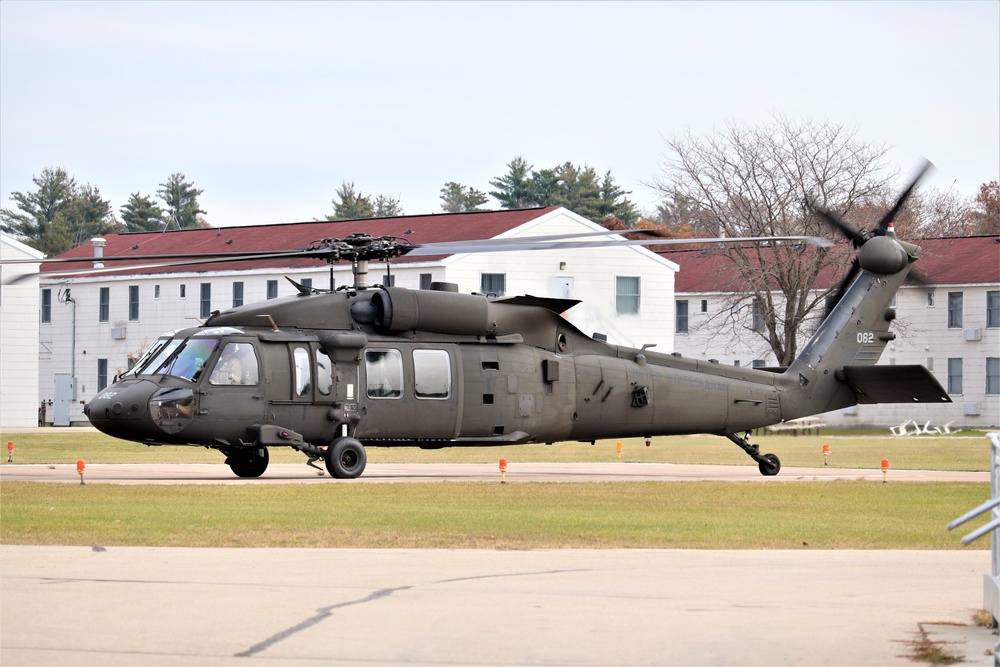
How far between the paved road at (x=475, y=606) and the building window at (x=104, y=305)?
54.0m

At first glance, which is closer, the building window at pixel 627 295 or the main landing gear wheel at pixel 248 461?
the main landing gear wheel at pixel 248 461

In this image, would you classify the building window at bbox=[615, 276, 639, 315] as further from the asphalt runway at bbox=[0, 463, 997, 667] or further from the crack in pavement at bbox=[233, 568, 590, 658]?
the crack in pavement at bbox=[233, 568, 590, 658]

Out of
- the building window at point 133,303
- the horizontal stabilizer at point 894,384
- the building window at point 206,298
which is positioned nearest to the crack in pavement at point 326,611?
the horizontal stabilizer at point 894,384

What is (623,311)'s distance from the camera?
61.3m

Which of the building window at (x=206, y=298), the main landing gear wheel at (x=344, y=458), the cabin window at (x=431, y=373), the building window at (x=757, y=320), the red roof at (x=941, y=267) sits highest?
the red roof at (x=941, y=267)

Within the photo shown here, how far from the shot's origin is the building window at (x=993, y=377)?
221 ft

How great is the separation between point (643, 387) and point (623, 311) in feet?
111

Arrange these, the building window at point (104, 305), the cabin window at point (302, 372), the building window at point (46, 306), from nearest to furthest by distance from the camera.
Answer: the cabin window at point (302, 372), the building window at point (104, 305), the building window at point (46, 306)

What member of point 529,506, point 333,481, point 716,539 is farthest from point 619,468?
point 716,539

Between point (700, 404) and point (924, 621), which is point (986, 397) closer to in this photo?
point (700, 404)

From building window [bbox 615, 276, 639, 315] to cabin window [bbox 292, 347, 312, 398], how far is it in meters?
37.9

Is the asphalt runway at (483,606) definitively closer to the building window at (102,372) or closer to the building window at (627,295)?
the building window at (627,295)

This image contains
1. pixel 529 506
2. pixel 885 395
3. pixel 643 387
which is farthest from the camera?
pixel 885 395

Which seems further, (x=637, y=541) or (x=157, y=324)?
(x=157, y=324)
